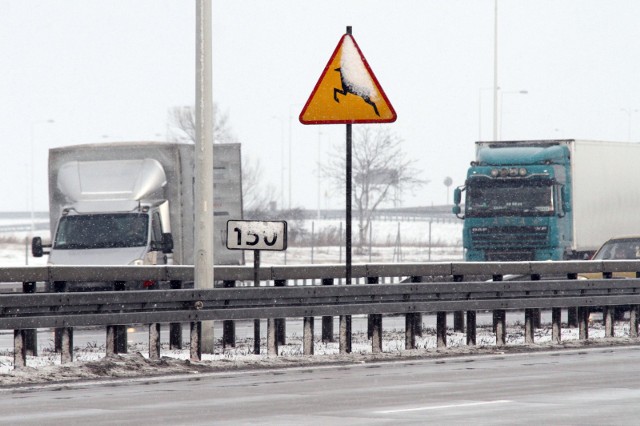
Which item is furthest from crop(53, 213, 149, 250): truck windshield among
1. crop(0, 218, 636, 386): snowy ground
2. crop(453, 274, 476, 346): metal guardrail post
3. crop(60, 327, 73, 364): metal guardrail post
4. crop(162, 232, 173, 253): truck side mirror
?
crop(60, 327, 73, 364): metal guardrail post

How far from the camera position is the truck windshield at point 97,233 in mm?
29000

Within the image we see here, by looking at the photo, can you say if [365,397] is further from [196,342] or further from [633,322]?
[633,322]

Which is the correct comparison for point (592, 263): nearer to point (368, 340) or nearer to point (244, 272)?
point (368, 340)

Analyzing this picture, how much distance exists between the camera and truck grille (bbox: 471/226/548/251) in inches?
1442

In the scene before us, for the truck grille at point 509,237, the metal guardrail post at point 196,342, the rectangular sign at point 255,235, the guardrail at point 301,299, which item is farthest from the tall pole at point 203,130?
the truck grille at point 509,237

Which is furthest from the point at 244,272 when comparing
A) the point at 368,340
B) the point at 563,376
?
the point at 563,376

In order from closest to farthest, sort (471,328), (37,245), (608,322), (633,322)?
(471,328), (608,322), (633,322), (37,245)

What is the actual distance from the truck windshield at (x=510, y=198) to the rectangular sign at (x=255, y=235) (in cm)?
1916

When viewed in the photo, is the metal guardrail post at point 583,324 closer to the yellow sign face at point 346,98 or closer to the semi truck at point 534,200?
the yellow sign face at point 346,98

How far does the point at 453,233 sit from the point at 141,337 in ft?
261

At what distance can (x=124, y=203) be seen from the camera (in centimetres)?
2895

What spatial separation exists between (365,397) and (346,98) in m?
5.74

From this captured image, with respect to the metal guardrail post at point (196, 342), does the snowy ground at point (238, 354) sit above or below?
below

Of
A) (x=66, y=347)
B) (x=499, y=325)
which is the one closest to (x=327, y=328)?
(x=499, y=325)
